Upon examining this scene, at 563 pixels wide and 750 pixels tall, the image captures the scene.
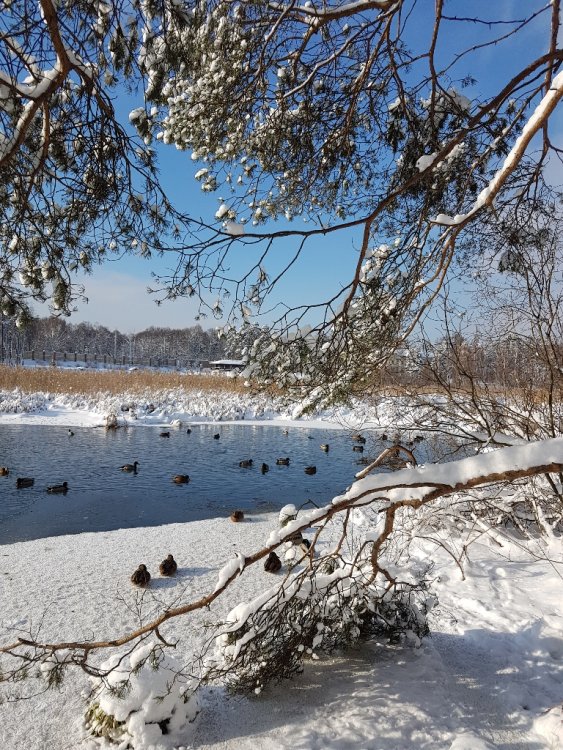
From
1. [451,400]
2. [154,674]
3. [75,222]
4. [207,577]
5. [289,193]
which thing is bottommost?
[207,577]

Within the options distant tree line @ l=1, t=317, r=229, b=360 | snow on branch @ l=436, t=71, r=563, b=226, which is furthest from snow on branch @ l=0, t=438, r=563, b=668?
distant tree line @ l=1, t=317, r=229, b=360

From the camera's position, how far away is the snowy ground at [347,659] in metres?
2.91

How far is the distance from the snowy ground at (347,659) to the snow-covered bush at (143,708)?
0.42 ft

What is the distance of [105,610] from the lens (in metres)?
4.62

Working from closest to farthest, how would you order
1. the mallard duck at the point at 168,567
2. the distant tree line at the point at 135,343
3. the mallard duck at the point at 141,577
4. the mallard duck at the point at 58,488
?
the mallard duck at the point at 141,577
the mallard duck at the point at 168,567
the mallard duck at the point at 58,488
the distant tree line at the point at 135,343

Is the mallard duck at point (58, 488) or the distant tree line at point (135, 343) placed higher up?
the distant tree line at point (135, 343)

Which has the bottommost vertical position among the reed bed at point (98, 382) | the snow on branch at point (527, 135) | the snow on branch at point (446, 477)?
the reed bed at point (98, 382)

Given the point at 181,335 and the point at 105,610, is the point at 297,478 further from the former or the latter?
the point at 181,335

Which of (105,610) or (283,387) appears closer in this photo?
(283,387)

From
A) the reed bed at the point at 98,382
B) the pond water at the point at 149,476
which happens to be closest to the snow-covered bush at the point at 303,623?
the pond water at the point at 149,476

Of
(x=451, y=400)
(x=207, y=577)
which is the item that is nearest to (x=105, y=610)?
(x=207, y=577)

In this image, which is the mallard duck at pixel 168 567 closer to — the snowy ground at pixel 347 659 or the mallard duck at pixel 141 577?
the snowy ground at pixel 347 659

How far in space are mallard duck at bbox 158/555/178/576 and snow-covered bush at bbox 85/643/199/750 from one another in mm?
2521

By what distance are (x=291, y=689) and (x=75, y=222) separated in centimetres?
358
